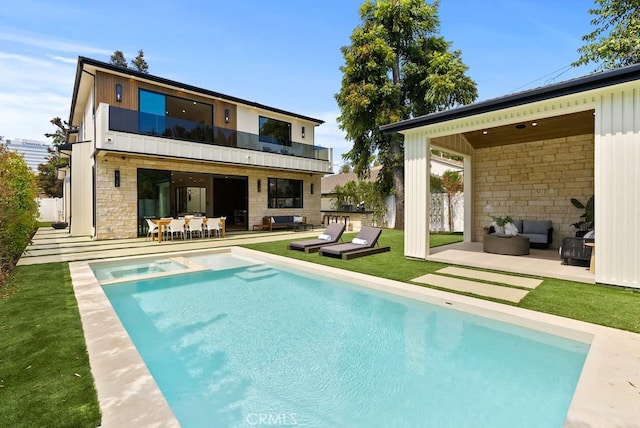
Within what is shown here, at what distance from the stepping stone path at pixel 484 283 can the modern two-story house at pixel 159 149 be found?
11.6 metres

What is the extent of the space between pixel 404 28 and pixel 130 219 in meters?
16.6

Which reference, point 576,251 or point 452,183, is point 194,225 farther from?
point 452,183

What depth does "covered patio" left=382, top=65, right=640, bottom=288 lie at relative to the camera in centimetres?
540

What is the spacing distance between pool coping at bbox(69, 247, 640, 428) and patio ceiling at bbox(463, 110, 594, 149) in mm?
5617

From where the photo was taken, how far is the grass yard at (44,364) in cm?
222

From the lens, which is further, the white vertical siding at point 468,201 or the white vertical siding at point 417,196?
the white vertical siding at point 468,201

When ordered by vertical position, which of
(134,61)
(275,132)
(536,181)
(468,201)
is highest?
(134,61)

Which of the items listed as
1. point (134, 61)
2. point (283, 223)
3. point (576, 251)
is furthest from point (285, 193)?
point (134, 61)

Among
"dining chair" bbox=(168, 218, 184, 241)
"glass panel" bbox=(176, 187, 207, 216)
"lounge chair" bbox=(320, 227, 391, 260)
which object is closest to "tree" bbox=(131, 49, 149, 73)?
"glass panel" bbox=(176, 187, 207, 216)

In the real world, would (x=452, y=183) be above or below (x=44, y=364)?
above

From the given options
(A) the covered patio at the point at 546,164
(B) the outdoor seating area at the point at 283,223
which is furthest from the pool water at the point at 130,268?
(B) the outdoor seating area at the point at 283,223

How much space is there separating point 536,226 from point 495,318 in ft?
25.4

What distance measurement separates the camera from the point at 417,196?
8.30 metres

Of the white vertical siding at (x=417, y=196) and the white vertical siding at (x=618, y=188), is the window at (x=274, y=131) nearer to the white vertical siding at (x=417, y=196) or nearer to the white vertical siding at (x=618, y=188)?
the white vertical siding at (x=417, y=196)
